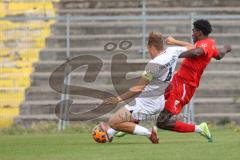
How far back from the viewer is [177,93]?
1389cm

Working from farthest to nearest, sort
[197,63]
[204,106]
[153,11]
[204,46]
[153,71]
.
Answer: [153,11] → [204,106] → [197,63] → [204,46] → [153,71]

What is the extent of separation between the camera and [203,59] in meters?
13.6

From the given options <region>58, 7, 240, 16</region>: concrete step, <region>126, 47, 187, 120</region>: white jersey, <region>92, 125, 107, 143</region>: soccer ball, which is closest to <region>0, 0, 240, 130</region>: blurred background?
<region>58, 7, 240, 16</region>: concrete step

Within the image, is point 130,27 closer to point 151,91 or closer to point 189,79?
point 189,79

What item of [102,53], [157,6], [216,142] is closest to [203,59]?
[216,142]

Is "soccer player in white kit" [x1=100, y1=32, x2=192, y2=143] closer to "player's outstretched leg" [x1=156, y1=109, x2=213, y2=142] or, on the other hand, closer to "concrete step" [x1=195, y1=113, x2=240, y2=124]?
"player's outstretched leg" [x1=156, y1=109, x2=213, y2=142]

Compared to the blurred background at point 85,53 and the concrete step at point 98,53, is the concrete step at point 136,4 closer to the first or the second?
the blurred background at point 85,53

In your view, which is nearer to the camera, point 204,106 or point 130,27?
point 204,106

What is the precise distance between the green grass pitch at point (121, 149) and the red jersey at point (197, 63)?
102cm

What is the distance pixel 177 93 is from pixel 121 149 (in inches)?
72.3

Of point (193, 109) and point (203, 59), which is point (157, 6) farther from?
point (203, 59)

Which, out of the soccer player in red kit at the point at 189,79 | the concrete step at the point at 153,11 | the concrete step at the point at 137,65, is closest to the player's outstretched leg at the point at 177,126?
the soccer player in red kit at the point at 189,79

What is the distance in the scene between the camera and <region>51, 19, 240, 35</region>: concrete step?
71.7 ft

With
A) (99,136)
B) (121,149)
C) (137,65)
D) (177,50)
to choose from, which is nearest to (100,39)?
(137,65)
